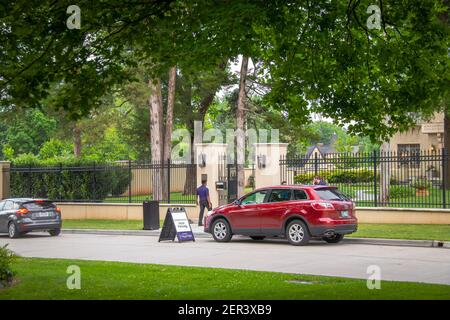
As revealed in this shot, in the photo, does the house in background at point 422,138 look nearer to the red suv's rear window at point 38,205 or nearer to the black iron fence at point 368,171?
the black iron fence at point 368,171

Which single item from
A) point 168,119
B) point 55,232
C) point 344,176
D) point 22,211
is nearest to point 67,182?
point 168,119

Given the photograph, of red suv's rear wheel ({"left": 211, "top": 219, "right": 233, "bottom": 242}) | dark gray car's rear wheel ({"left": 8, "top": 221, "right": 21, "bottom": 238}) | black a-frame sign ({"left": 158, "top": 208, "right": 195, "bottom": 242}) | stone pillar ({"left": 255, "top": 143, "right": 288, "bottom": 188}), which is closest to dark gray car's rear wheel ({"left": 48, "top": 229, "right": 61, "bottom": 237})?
dark gray car's rear wheel ({"left": 8, "top": 221, "right": 21, "bottom": 238})

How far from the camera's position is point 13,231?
24.0 meters

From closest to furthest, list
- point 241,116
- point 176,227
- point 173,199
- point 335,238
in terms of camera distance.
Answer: point 335,238
point 176,227
point 173,199
point 241,116

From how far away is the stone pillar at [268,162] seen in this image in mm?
27047

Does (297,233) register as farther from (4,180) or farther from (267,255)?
(4,180)

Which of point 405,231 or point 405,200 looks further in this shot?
point 405,200

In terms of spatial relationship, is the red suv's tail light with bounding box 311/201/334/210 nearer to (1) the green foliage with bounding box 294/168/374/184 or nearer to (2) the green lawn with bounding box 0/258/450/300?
(2) the green lawn with bounding box 0/258/450/300

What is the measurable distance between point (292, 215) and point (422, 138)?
41.2 metres

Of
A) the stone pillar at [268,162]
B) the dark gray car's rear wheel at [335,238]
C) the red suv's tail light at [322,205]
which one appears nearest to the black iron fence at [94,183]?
the stone pillar at [268,162]

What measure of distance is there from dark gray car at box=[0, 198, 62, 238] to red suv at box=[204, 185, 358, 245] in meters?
6.82
